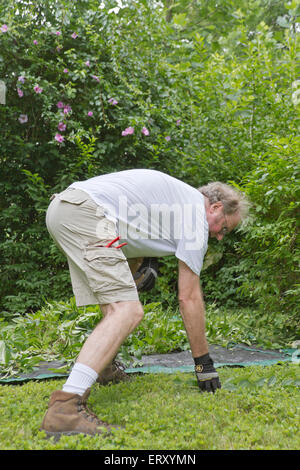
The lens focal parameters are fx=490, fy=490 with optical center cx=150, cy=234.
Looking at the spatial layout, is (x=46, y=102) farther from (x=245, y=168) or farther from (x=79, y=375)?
(x=79, y=375)

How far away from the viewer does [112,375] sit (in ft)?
10.0

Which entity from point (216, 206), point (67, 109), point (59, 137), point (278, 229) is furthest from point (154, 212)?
point (67, 109)

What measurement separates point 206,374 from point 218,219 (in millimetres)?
893

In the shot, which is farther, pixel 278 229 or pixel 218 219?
pixel 278 229

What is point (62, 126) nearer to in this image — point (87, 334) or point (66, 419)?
point (87, 334)

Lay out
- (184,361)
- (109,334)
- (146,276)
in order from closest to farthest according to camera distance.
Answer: (109,334) → (146,276) → (184,361)

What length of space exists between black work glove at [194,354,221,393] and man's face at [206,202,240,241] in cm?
72

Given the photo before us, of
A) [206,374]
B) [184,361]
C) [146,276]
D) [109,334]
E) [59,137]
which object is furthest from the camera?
[59,137]

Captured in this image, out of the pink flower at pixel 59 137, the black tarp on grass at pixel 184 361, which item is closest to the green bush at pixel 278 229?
the black tarp on grass at pixel 184 361

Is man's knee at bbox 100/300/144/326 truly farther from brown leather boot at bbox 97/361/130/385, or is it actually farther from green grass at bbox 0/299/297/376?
green grass at bbox 0/299/297/376

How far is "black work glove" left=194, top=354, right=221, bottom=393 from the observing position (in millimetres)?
2775

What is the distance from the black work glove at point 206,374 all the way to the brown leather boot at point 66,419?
31.8 inches

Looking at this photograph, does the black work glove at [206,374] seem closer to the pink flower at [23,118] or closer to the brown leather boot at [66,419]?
the brown leather boot at [66,419]
